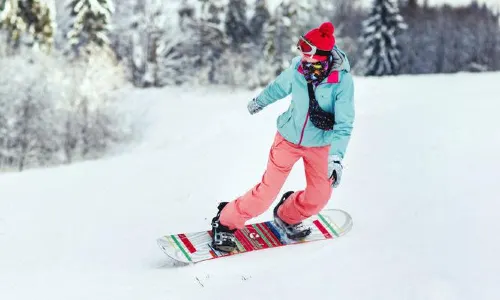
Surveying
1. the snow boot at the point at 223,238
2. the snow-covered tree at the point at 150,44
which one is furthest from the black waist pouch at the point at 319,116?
the snow-covered tree at the point at 150,44

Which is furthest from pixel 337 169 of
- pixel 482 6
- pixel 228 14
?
pixel 482 6

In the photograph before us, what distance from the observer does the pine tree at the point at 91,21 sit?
95.5 feet

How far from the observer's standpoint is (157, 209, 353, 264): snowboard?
14.1 feet

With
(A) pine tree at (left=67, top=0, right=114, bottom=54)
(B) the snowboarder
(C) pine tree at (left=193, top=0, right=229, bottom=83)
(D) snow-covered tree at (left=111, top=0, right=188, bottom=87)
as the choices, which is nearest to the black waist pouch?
(B) the snowboarder

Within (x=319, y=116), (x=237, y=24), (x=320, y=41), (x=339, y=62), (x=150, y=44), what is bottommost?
(x=150, y=44)

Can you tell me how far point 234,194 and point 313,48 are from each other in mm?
3209

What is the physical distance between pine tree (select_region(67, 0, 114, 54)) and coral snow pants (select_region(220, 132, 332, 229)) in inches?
1051

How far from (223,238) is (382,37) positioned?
2743cm

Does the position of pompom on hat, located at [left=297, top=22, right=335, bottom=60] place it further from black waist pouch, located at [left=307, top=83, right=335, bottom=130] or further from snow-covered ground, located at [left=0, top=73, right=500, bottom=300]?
snow-covered ground, located at [left=0, top=73, right=500, bottom=300]

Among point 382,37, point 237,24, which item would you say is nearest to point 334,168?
point 382,37

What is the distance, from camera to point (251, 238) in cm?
459

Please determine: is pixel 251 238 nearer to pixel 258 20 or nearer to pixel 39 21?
pixel 39 21

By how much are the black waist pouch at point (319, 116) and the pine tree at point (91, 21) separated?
2699 cm

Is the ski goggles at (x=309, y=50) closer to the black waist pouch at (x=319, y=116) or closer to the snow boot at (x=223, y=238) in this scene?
the black waist pouch at (x=319, y=116)
